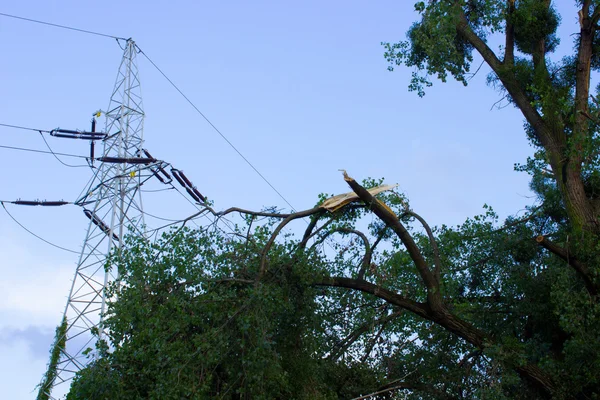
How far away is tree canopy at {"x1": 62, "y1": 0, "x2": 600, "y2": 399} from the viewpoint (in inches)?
406

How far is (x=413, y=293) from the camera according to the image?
14.0m

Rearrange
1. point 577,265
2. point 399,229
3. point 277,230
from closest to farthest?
point 277,230, point 399,229, point 577,265

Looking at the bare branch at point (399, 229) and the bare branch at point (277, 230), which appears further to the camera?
the bare branch at point (399, 229)

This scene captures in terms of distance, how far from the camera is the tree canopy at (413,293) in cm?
1031

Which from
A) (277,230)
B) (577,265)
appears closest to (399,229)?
(277,230)

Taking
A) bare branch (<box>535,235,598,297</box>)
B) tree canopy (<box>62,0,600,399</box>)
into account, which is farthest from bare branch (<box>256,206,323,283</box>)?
bare branch (<box>535,235,598,297</box>)

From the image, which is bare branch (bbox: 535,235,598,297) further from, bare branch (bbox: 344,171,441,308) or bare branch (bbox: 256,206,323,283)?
bare branch (bbox: 256,206,323,283)

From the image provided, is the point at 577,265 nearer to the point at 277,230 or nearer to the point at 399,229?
the point at 399,229

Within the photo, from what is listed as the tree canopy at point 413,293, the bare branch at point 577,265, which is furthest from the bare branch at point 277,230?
the bare branch at point 577,265

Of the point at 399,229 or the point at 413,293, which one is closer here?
the point at 399,229

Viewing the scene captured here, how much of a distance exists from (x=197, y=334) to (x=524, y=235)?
716 centimetres

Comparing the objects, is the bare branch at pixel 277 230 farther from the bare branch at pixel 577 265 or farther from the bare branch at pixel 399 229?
the bare branch at pixel 577 265

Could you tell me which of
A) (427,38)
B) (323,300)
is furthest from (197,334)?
(427,38)

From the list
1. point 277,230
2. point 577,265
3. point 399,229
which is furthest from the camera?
point 577,265
